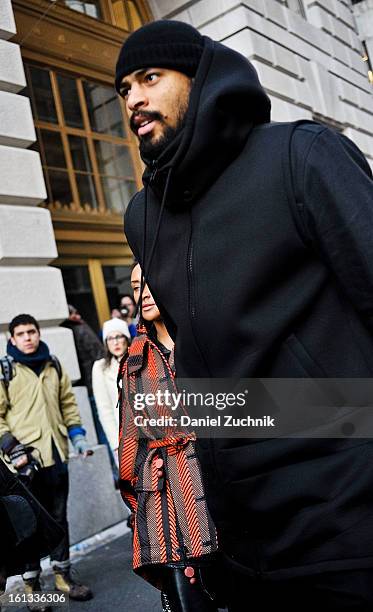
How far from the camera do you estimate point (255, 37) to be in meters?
8.43

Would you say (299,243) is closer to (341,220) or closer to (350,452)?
(341,220)

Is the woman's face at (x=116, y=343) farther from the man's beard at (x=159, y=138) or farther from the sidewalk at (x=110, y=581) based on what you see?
the man's beard at (x=159, y=138)

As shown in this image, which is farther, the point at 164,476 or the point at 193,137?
the point at 164,476

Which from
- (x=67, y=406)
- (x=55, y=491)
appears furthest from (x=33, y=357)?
(x=55, y=491)

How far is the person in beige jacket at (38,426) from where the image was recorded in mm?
4348

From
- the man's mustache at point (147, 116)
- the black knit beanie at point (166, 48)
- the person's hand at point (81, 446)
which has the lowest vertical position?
the person's hand at point (81, 446)

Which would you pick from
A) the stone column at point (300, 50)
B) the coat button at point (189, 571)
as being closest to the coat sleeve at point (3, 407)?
the coat button at point (189, 571)

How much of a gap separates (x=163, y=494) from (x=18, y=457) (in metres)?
1.72

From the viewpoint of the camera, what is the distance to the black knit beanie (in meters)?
1.47

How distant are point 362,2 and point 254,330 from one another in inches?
580

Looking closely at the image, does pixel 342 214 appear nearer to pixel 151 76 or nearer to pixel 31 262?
pixel 151 76

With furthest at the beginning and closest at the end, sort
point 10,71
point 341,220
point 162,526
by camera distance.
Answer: point 10,71 → point 162,526 → point 341,220

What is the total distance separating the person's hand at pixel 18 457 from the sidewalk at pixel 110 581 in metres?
1.06

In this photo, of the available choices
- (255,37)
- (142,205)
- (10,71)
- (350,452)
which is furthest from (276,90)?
(350,452)
